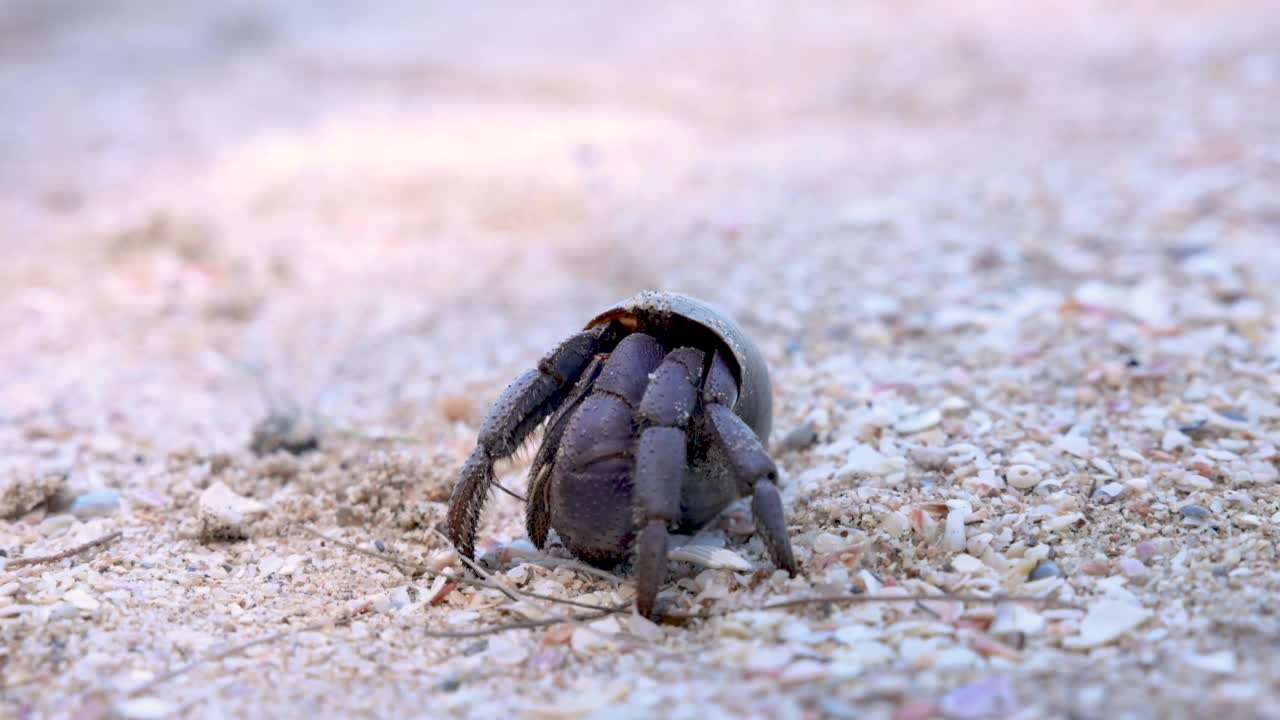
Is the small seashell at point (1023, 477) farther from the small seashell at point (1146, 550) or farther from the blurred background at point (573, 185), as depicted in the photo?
A: the blurred background at point (573, 185)

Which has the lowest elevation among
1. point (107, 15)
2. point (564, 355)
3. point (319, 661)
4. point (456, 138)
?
point (319, 661)

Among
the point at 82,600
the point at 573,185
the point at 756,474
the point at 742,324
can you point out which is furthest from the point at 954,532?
the point at 573,185

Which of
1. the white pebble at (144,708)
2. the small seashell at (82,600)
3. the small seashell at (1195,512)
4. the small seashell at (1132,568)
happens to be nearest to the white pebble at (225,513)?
the small seashell at (82,600)

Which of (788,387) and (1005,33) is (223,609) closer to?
(788,387)

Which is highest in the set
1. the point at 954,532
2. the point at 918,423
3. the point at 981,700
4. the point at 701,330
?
the point at 701,330

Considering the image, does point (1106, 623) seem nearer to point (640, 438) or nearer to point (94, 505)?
point (640, 438)

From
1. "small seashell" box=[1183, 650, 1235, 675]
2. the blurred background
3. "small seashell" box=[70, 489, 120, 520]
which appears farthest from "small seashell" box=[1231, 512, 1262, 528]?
"small seashell" box=[70, 489, 120, 520]

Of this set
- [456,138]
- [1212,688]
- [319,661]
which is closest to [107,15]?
[456,138]
